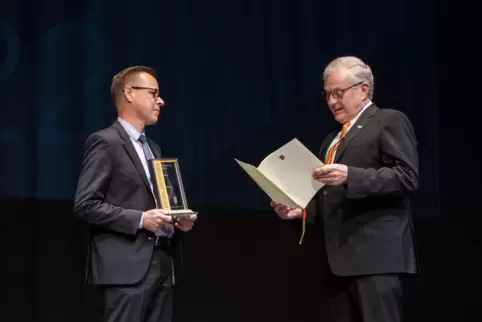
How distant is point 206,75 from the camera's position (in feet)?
12.7

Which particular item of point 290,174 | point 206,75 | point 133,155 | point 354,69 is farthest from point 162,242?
point 206,75

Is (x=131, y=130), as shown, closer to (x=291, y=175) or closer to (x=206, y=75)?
(x=291, y=175)

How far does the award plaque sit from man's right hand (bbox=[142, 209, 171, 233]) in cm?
Answer: 4

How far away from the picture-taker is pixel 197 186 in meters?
3.77

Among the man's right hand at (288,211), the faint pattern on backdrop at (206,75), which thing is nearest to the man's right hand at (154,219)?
the man's right hand at (288,211)

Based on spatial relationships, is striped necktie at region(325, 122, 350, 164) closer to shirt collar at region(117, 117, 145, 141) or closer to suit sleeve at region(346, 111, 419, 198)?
suit sleeve at region(346, 111, 419, 198)

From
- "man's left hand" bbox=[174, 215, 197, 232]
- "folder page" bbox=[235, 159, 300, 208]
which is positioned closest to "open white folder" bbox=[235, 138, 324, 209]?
"folder page" bbox=[235, 159, 300, 208]

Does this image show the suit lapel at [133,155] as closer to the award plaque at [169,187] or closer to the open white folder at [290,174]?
the award plaque at [169,187]

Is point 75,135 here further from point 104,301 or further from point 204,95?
point 104,301

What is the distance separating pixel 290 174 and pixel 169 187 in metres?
0.47

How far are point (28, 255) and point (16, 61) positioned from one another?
112 cm

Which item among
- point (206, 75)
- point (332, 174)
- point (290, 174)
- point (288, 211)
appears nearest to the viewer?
point (332, 174)

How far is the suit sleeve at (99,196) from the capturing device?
2.32 m

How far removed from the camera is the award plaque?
235 cm
